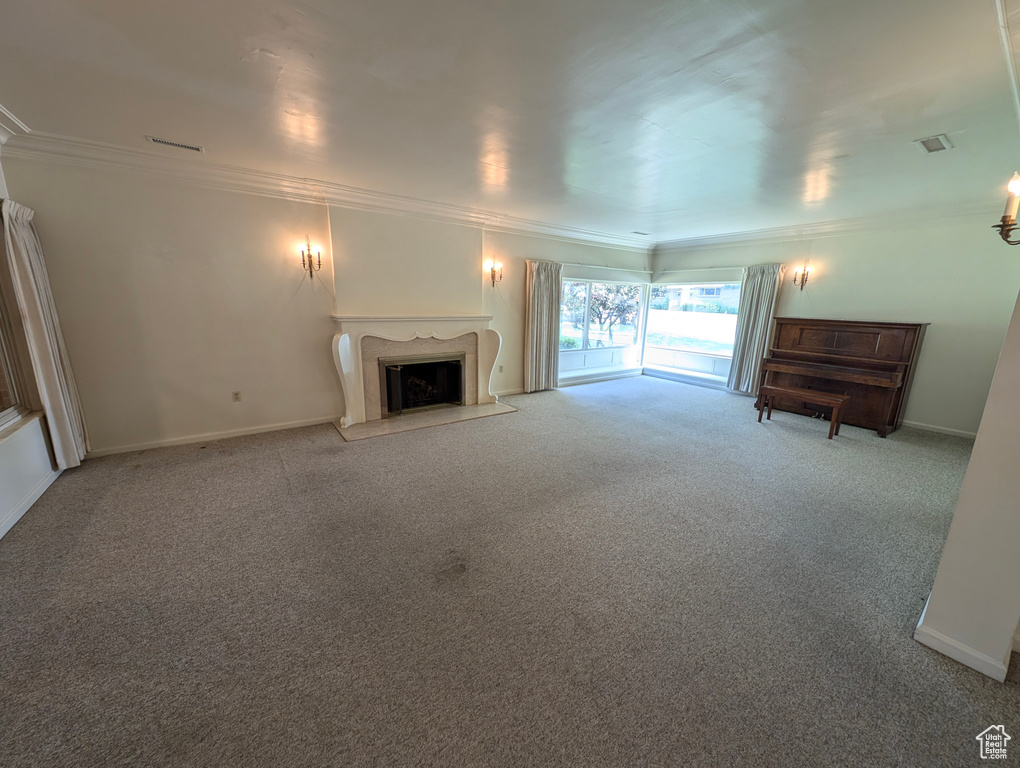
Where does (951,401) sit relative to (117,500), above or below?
above

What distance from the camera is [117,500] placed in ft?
8.59

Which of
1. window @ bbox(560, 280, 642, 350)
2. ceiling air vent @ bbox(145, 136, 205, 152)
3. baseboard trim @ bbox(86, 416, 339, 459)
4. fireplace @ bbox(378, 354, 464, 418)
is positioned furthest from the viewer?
window @ bbox(560, 280, 642, 350)

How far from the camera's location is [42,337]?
277 cm

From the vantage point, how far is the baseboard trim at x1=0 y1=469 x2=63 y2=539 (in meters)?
2.26

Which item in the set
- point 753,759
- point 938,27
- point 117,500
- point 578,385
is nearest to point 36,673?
point 117,500

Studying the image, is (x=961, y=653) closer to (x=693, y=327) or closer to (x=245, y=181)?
(x=245, y=181)

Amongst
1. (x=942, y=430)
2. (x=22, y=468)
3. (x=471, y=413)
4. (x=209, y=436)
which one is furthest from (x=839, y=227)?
(x=22, y=468)

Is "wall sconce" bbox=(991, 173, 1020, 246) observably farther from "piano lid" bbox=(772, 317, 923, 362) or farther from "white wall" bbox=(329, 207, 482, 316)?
"white wall" bbox=(329, 207, 482, 316)

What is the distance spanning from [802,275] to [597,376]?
3.42m

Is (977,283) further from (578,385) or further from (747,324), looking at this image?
(578,385)

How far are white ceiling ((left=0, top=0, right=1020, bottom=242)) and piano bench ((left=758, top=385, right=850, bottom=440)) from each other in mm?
2192

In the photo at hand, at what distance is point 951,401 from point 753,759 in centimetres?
544

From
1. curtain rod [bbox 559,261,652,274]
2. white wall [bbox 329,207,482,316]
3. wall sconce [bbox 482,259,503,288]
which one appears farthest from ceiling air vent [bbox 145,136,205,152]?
curtain rod [bbox 559,261,652,274]

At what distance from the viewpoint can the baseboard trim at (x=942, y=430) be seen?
4.23m
